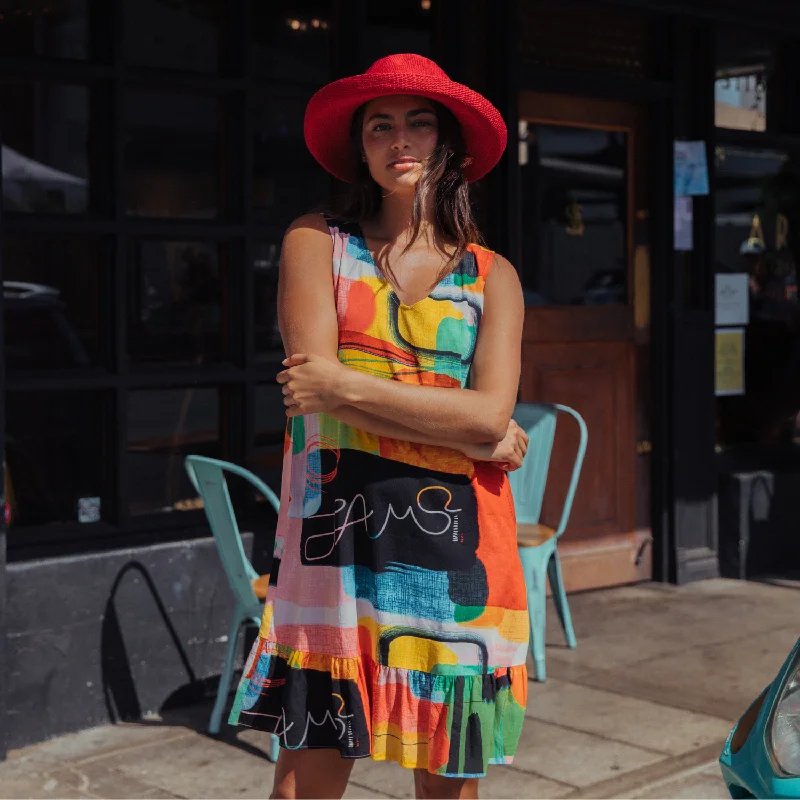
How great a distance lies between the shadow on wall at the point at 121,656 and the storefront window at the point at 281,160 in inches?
61.0

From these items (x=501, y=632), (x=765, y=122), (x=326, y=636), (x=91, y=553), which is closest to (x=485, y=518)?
(x=501, y=632)

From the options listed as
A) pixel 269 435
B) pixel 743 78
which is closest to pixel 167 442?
pixel 269 435

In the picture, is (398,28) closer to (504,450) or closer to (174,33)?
(174,33)

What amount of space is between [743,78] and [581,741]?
434 centimetres

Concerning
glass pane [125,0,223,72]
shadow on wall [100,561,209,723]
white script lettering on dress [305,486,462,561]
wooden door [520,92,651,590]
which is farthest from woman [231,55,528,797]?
wooden door [520,92,651,590]

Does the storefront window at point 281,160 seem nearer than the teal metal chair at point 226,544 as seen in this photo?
No

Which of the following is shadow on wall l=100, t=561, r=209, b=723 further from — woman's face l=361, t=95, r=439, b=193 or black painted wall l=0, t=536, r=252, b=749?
woman's face l=361, t=95, r=439, b=193

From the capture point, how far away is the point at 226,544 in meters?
4.47

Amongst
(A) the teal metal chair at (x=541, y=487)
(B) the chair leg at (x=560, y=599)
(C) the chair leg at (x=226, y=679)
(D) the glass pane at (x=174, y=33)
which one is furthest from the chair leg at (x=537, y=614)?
(D) the glass pane at (x=174, y=33)

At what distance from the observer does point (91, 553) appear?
4695 millimetres

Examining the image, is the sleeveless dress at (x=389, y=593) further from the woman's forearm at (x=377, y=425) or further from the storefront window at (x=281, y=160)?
the storefront window at (x=281, y=160)

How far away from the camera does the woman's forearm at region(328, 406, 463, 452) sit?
2461 millimetres

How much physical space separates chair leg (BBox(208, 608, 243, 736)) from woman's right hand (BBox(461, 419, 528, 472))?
2.15m

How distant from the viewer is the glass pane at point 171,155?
5004 mm
